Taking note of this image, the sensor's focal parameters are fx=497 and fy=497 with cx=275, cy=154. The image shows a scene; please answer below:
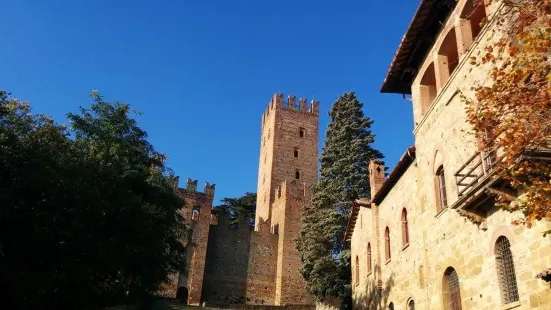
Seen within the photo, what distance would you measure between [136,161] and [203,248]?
27292 mm

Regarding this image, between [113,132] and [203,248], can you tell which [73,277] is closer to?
[113,132]

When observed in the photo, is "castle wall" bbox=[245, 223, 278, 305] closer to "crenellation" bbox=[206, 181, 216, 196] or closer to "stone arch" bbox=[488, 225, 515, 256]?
"crenellation" bbox=[206, 181, 216, 196]

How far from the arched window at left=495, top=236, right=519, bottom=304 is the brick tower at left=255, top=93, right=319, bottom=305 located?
3784 cm

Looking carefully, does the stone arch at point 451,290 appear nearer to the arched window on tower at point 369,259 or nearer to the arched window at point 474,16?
the arched window at point 474,16

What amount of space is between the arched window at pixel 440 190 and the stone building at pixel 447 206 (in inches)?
1.0

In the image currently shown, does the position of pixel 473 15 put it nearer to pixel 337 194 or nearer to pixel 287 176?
pixel 337 194

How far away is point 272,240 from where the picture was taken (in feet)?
163

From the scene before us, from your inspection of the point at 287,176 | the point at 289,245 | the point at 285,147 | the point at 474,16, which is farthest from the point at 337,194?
the point at 285,147

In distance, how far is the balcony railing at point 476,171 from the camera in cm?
951

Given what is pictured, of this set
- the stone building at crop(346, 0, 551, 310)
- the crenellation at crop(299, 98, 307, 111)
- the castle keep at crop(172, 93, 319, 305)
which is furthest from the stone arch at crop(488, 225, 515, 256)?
the crenellation at crop(299, 98, 307, 111)

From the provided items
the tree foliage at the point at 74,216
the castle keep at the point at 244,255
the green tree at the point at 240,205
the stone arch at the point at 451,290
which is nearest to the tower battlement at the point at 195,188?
the castle keep at the point at 244,255

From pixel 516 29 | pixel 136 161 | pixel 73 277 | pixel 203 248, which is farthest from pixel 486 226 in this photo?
pixel 203 248

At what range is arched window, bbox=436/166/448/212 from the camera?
41.5ft

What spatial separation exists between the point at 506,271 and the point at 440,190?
3589 millimetres
